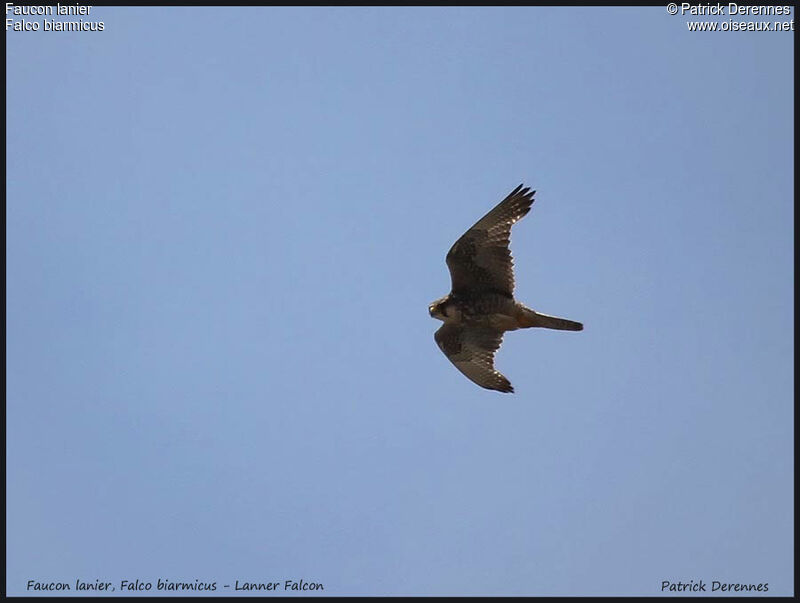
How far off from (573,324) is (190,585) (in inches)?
234

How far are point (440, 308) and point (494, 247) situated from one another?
111cm

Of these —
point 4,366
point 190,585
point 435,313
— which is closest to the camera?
point 190,585

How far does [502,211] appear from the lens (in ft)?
28.7

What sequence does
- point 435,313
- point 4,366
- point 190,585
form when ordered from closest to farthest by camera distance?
1. point 190,585
2. point 435,313
3. point 4,366

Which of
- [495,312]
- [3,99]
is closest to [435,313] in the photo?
[495,312]

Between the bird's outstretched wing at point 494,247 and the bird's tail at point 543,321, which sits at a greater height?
the bird's outstretched wing at point 494,247

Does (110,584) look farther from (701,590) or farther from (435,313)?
(701,590)

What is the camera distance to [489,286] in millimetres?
8977

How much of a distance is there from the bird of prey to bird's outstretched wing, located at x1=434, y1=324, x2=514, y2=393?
0.7 inches

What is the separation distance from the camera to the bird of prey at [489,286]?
8766 millimetres

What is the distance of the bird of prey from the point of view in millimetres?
8766

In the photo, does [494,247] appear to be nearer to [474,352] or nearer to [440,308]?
[440,308]

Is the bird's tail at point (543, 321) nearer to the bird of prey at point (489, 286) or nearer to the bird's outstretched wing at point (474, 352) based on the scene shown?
the bird of prey at point (489, 286)

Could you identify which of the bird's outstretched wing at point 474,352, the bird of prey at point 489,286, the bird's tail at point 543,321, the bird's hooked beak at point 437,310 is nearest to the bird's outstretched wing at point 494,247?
the bird of prey at point 489,286
